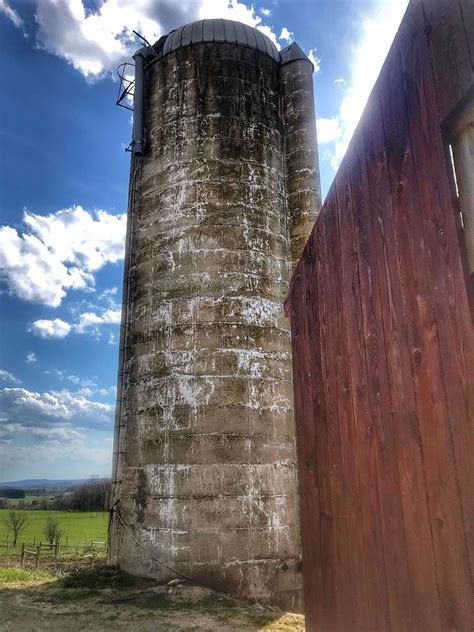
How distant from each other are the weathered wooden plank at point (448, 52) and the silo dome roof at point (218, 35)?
11.4m

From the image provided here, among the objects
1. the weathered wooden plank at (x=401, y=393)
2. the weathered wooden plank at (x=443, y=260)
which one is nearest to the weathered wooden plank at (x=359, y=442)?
the weathered wooden plank at (x=401, y=393)

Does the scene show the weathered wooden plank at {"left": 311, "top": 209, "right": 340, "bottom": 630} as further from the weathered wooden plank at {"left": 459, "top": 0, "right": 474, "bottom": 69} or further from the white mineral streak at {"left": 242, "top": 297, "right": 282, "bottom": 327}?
the white mineral streak at {"left": 242, "top": 297, "right": 282, "bottom": 327}

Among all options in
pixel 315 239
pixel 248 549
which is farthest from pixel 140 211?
pixel 315 239

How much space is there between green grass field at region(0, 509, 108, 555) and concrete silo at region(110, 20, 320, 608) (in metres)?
33.9

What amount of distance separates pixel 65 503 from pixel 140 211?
8516cm

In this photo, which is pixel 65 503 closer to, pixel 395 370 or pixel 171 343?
pixel 171 343

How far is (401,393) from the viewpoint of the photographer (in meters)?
2.41

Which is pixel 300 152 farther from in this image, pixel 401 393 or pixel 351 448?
pixel 401 393

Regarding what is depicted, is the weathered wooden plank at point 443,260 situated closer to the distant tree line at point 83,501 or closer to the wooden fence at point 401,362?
the wooden fence at point 401,362

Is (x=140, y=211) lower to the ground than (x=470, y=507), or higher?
higher

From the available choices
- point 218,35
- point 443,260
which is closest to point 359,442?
point 443,260

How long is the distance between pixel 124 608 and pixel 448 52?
8630 millimetres

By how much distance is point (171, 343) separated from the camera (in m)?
10.3

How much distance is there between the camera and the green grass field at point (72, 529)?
4650cm
